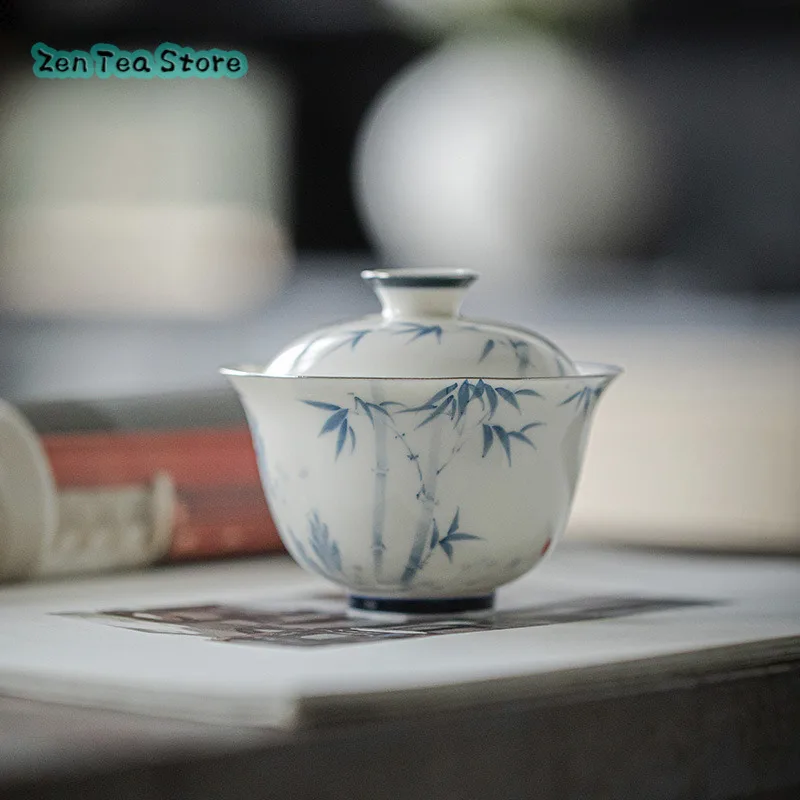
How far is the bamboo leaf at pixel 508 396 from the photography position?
2.38ft

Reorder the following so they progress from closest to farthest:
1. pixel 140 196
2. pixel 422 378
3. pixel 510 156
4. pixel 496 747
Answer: pixel 496 747, pixel 422 378, pixel 510 156, pixel 140 196

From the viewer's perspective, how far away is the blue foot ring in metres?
0.75

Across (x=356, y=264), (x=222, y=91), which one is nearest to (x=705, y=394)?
(x=356, y=264)

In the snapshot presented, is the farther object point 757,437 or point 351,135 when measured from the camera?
point 351,135

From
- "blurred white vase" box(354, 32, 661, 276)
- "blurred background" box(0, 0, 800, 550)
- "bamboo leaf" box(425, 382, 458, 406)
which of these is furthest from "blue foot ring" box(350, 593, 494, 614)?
"blurred white vase" box(354, 32, 661, 276)

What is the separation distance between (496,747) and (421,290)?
0.27 m

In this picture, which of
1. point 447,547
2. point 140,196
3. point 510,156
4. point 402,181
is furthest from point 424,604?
point 140,196

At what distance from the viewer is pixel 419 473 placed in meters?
0.72

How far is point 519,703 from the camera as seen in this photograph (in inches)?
22.6

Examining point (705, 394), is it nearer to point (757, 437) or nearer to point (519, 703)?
point (757, 437)

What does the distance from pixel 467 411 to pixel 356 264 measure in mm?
2875

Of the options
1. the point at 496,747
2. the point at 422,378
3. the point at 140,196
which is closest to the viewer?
the point at 496,747

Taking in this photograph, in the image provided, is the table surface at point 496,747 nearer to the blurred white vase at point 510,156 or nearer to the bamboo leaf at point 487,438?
the bamboo leaf at point 487,438

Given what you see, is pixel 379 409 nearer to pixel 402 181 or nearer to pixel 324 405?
pixel 324 405
